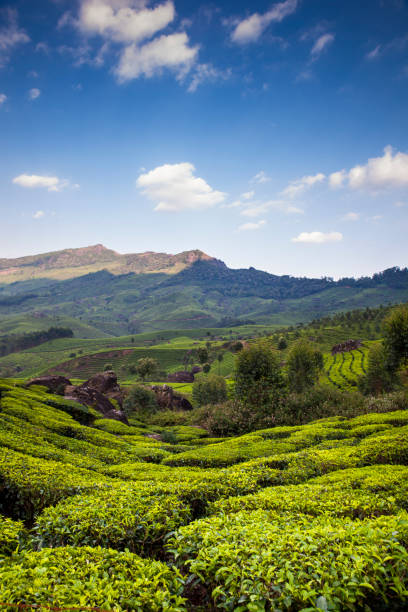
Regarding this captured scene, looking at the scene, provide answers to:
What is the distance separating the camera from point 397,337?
50062 millimetres

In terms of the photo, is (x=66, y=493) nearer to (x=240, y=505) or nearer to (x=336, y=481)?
(x=240, y=505)

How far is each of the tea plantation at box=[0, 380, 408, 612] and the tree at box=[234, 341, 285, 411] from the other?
2525 cm

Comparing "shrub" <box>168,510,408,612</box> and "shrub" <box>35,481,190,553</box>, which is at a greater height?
"shrub" <box>168,510,408,612</box>

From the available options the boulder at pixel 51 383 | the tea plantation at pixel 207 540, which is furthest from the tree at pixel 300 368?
the tea plantation at pixel 207 540

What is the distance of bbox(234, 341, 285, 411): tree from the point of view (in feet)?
131

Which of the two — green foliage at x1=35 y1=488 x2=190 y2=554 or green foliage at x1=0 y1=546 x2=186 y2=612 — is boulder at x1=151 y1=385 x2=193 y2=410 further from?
green foliage at x1=0 y1=546 x2=186 y2=612

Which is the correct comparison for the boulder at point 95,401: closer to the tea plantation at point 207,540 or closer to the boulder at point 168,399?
the boulder at point 168,399

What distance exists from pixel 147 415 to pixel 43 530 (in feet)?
183

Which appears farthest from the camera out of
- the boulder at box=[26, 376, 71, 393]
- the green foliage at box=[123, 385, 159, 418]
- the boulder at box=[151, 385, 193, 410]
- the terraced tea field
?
the terraced tea field

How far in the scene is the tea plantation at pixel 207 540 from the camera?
4.70 meters

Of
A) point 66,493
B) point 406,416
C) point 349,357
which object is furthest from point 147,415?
point 349,357

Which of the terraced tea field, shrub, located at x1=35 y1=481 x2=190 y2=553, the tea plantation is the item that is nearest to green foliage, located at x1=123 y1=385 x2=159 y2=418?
the tea plantation

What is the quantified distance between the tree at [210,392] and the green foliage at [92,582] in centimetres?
7297

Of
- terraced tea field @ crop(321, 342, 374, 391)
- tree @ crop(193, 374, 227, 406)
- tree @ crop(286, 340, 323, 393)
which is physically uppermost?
tree @ crop(286, 340, 323, 393)
